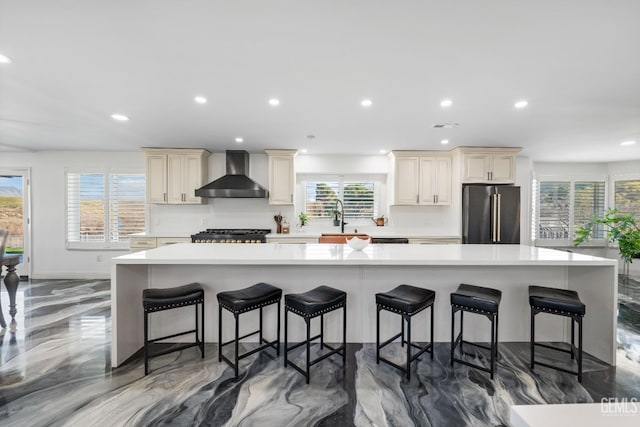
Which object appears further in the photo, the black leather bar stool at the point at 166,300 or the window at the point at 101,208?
the window at the point at 101,208

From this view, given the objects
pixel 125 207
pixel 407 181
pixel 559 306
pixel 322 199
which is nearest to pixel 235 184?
pixel 322 199

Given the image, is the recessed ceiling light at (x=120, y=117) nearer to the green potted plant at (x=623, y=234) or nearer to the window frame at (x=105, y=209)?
the window frame at (x=105, y=209)

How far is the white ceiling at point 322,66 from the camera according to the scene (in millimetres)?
1584

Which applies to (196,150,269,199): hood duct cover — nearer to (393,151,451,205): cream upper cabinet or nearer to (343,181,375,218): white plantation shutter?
(343,181,375,218): white plantation shutter

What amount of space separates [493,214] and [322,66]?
12.5 ft

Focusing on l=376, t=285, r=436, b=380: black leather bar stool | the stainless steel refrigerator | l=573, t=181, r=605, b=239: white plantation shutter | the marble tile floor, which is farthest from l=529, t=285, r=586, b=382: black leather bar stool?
l=573, t=181, r=605, b=239: white plantation shutter

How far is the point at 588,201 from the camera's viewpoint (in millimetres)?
5895

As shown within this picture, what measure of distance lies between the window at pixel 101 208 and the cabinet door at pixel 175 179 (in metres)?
0.86

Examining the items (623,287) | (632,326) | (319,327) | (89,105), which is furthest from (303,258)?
(623,287)

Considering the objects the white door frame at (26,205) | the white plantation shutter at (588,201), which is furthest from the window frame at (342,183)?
the white door frame at (26,205)

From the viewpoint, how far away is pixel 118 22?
1668mm

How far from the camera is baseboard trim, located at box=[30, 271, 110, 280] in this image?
508cm

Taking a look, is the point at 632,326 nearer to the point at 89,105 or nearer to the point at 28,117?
the point at 89,105

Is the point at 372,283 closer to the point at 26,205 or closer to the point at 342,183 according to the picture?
the point at 342,183
